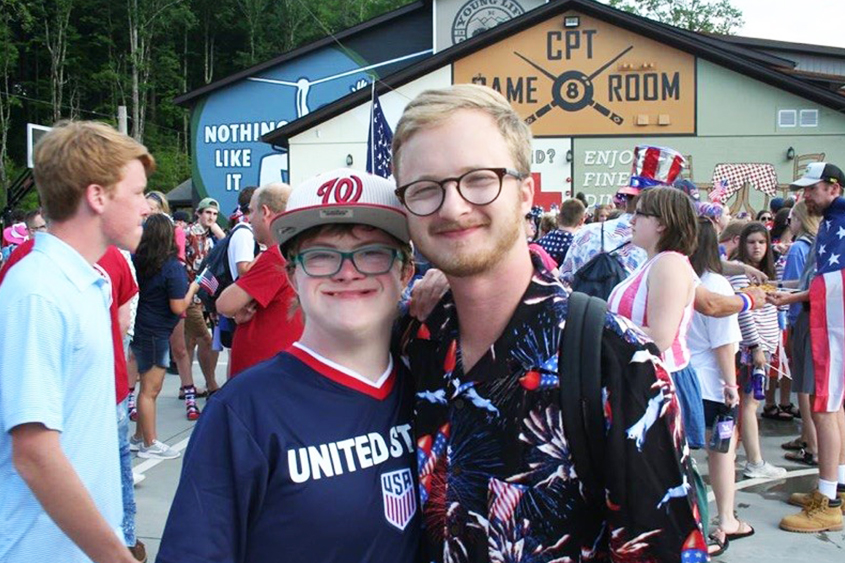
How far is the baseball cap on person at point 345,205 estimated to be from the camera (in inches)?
69.7

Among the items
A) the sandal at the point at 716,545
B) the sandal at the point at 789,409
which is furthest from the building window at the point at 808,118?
the sandal at the point at 716,545

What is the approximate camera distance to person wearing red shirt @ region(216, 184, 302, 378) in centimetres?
390

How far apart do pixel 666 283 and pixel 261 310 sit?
2.07 metres

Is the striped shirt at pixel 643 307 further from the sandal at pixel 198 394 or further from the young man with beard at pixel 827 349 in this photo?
the sandal at pixel 198 394

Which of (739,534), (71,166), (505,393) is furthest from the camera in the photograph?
(739,534)

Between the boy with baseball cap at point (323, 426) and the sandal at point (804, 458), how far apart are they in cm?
584

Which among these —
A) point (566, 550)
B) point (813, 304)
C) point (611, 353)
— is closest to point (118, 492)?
point (566, 550)

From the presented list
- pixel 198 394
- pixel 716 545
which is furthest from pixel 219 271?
pixel 716 545

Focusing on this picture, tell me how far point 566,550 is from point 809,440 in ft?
19.6

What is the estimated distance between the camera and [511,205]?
1647 millimetres

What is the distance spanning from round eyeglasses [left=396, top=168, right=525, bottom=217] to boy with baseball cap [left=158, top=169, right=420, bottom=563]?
0.50 feet

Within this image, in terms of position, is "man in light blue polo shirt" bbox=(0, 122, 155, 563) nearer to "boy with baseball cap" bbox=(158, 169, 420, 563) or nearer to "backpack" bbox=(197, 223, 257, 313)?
"boy with baseball cap" bbox=(158, 169, 420, 563)

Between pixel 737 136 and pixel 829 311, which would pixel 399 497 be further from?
pixel 737 136

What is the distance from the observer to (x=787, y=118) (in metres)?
19.8
